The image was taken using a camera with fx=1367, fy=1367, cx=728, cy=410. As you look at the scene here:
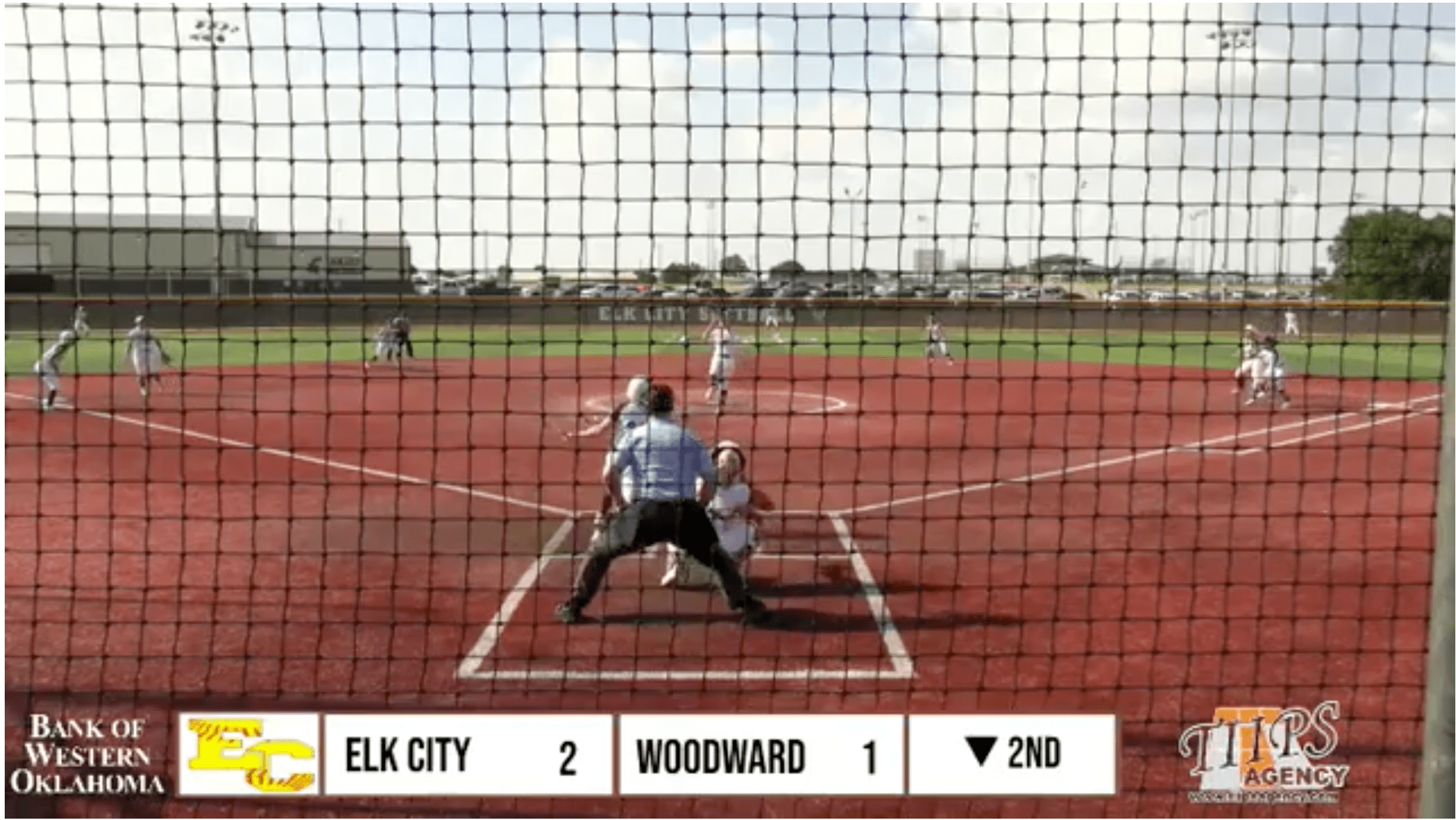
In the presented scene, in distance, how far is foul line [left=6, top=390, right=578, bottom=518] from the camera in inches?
429

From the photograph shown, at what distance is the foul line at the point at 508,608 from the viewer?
273 inches

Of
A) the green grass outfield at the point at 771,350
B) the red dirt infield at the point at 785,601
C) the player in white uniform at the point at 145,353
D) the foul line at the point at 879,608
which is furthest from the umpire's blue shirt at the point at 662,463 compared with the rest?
the green grass outfield at the point at 771,350

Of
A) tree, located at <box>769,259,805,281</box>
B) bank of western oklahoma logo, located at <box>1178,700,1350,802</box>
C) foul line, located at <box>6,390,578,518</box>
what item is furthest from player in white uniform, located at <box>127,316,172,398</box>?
bank of western oklahoma logo, located at <box>1178,700,1350,802</box>

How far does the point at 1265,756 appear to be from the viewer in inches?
230

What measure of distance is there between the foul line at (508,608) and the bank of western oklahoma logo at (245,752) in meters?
1.00

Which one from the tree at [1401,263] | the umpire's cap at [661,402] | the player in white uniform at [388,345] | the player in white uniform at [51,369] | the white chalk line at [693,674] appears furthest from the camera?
the player in white uniform at [388,345]

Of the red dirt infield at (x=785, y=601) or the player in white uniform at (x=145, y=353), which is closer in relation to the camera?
the red dirt infield at (x=785, y=601)

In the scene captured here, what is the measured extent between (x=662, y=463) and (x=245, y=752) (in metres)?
2.62

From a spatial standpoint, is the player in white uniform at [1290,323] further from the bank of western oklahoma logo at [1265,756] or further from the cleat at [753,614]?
the bank of western oklahoma logo at [1265,756]

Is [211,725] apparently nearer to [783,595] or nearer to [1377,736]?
[783,595]

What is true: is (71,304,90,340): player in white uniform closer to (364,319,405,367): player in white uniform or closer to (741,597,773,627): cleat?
(364,319,405,367): player in white uniform

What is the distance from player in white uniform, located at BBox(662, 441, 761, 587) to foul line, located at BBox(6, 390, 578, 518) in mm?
1954

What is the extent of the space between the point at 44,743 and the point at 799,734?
10.5 feet

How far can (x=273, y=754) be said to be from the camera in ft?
18.6
